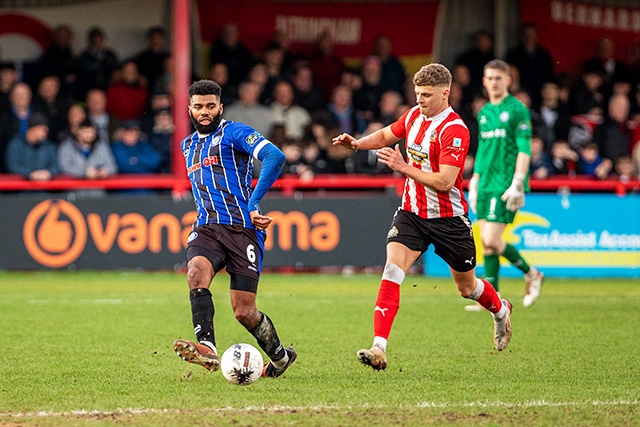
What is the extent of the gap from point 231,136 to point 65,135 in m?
8.79

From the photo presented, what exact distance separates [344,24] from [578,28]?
402 cm

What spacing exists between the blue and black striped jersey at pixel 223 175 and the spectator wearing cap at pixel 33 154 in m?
8.36

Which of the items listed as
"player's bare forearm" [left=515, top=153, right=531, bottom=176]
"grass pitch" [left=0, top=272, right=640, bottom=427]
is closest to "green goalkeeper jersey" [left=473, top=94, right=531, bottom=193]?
"player's bare forearm" [left=515, top=153, right=531, bottom=176]

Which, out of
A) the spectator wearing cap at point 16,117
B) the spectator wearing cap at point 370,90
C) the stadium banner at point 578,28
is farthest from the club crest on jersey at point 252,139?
the stadium banner at point 578,28

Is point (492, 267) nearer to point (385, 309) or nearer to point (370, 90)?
point (385, 309)

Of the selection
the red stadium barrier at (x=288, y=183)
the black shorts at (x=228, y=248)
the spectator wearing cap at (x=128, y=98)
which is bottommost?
the red stadium barrier at (x=288, y=183)

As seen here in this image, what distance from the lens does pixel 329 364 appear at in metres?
7.30

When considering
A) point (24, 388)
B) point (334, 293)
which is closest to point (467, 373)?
point (24, 388)

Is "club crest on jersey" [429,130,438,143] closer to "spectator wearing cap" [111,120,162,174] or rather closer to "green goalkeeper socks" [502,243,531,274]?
"green goalkeeper socks" [502,243,531,274]

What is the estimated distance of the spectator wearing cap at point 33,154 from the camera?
1468cm

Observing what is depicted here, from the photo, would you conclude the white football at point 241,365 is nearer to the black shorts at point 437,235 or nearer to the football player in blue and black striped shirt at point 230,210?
the football player in blue and black striped shirt at point 230,210

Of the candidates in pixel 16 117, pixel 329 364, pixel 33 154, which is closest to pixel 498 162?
pixel 329 364

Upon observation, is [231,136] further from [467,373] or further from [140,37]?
[140,37]

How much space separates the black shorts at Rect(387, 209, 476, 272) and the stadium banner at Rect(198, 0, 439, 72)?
39.0 feet
